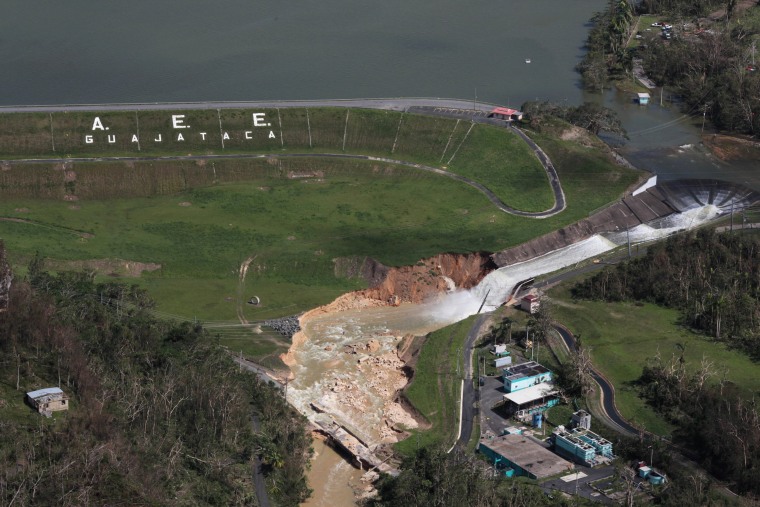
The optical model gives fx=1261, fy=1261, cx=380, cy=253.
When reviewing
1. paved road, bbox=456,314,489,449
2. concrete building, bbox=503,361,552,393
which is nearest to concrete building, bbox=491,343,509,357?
paved road, bbox=456,314,489,449

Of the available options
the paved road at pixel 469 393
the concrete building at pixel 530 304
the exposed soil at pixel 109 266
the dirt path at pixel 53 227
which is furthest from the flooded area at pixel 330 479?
the dirt path at pixel 53 227

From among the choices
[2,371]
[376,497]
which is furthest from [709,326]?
[2,371]

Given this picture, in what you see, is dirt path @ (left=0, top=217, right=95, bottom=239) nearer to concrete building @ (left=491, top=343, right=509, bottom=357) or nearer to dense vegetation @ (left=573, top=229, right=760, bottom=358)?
concrete building @ (left=491, top=343, right=509, bottom=357)

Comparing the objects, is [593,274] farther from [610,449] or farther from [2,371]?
[2,371]

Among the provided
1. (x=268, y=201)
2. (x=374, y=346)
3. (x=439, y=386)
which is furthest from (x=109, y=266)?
(x=439, y=386)

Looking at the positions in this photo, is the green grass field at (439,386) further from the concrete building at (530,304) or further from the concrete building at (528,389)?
the concrete building at (530,304)
